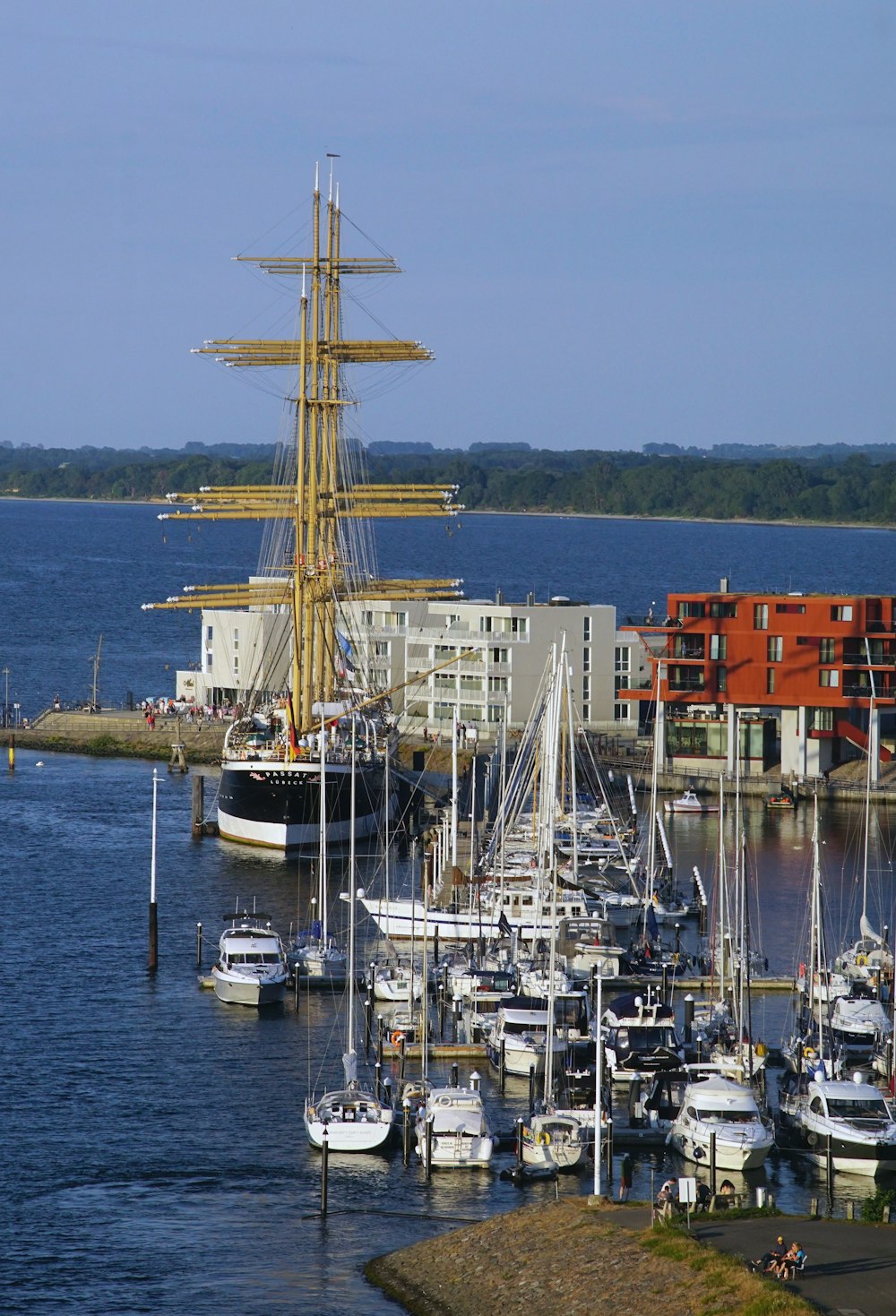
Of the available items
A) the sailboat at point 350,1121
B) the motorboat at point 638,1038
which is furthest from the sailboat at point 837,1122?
the sailboat at point 350,1121

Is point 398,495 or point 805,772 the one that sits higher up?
point 398,495

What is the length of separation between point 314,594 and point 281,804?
16.1 m

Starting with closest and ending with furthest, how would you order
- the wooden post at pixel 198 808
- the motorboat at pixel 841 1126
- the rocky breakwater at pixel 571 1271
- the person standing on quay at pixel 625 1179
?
1. the rocky breakwater at pixel 571 1271
2. the person standing on quay at pixel 625 1179
3. the motorboat at pixel 841 1126
4. the wooden post at pixel 198 808

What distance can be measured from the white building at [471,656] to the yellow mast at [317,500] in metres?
1.54

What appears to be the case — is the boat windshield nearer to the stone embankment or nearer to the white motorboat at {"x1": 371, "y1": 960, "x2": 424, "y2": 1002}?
the white motorboat at {"x1": 371, "y1": 960, "x2": 424, "y2": 1002}

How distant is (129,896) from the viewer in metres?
60.5

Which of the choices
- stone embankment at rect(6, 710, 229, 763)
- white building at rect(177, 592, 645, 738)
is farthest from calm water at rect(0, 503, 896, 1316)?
white building at rect(177, 592, 645, 738)

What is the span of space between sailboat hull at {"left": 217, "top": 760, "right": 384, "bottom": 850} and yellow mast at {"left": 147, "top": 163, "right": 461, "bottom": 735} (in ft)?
26.1

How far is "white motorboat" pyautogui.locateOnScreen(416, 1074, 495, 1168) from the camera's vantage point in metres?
36.0

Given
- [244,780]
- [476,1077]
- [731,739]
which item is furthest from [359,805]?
[476,1077]

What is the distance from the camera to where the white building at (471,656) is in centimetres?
8700

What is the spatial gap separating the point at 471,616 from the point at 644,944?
3934 centimetres

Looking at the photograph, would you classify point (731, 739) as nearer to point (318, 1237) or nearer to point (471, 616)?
point (471, 616)

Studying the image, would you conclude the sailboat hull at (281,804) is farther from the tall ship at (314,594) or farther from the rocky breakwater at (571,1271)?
the rocky breakwater at (571,1271)
